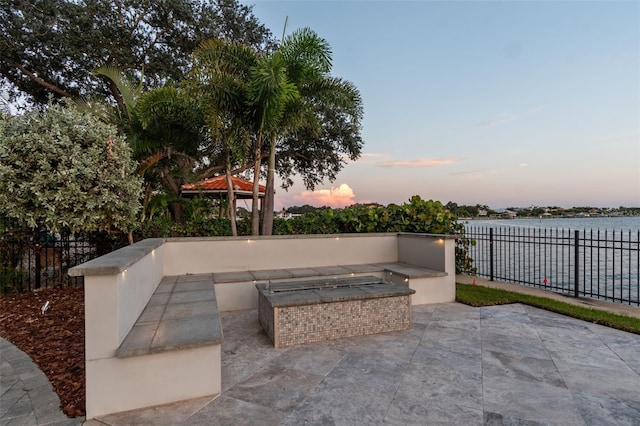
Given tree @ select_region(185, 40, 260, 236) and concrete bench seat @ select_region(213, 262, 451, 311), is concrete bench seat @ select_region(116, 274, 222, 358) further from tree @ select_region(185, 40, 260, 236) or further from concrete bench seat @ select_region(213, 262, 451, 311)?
tree @ select_region(185, 40, 260, 236)

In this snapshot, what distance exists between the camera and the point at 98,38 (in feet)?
33.1

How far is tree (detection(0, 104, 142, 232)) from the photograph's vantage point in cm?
517

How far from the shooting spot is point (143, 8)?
35.6 feet

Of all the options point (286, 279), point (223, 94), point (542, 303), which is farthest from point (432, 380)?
point (223, 94)

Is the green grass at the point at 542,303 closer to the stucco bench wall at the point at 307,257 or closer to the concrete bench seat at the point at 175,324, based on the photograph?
the stucco bench wall at the point at 307,257

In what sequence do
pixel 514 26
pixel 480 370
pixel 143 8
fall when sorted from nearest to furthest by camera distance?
pixel 480 370, pixel 514 26, pixel 143 8

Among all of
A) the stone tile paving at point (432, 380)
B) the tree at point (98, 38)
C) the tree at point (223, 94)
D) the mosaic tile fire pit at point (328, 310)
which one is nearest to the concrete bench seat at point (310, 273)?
the mosaic tile fire pit at point (328, 310)

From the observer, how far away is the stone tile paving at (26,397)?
2512 millimetres

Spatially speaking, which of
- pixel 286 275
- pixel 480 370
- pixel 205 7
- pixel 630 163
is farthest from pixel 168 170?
pixel 630 163

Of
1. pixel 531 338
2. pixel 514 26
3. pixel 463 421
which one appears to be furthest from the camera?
pixel 514 26

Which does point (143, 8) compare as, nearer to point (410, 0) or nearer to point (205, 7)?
point (205, 7)

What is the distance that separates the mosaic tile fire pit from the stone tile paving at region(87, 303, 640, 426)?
15 centimetres

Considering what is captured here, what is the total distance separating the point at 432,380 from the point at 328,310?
1.53 metres

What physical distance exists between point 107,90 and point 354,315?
1246cm
